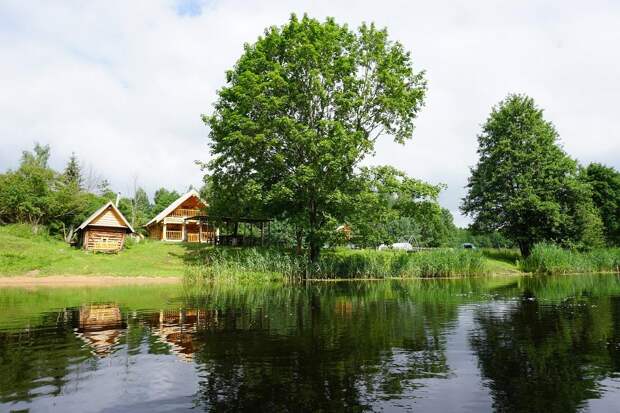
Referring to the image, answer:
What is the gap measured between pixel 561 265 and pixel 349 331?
144 ft

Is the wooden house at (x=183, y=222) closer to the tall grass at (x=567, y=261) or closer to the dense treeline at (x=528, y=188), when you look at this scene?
the dense treeline at (x=528, y=188)

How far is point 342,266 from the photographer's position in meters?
40.3

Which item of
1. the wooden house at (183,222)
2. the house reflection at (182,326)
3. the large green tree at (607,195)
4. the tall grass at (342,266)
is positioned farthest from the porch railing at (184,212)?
the large green tree at (607,195)

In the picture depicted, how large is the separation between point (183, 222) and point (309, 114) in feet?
102

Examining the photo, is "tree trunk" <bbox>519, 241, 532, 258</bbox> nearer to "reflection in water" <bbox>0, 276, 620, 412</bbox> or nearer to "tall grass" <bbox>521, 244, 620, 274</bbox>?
"tall grass" <bbox>521, 244, 620, 274</bbox>

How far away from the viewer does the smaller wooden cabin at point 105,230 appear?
50.4 metres

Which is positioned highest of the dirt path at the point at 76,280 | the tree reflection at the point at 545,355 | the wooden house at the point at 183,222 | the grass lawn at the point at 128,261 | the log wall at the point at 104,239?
the wooden house at the point at 183,222

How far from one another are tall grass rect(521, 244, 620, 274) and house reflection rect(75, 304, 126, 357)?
44.5m

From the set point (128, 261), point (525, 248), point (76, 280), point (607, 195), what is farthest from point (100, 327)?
point (607, 195)

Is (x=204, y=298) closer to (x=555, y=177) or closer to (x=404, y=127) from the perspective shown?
(x=404, y=127)

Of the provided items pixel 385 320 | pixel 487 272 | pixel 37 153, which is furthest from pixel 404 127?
pixel 37 153

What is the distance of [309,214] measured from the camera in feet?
136

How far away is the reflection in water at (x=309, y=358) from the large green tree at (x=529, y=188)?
38769 millimetres

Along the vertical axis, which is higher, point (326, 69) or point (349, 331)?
point (326, 69)
